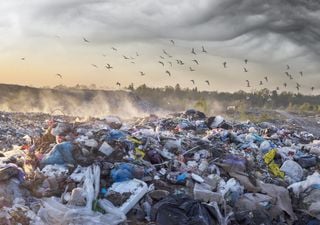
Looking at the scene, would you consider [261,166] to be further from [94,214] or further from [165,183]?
[94,214]

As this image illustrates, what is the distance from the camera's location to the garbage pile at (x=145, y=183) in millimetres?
5971

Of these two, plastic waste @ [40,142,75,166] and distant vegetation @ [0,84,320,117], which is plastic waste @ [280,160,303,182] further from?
distant vegetation @ [0,84,320,117]

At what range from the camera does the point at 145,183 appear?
6.67 m

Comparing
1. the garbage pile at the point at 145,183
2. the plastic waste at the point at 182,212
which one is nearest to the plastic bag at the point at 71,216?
the garbage pile at the point at 145,183

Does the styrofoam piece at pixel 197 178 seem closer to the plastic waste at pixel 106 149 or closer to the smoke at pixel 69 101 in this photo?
the plastic waste at pixel 106 149

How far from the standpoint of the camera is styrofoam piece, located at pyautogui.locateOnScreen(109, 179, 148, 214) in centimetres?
621

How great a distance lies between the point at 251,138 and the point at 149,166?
12.8 feet

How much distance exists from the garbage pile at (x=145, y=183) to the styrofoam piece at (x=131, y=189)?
13 millimetres

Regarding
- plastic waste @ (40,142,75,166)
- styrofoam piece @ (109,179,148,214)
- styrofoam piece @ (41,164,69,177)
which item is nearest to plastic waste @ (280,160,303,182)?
styrofoam piece @ (109,179,148,214)

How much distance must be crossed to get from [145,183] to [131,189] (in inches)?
10.6

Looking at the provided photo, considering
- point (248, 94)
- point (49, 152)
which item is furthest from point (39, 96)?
point (248, 94)

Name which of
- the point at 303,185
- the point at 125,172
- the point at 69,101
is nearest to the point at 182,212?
the point at 125,172

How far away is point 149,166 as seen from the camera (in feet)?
24.5

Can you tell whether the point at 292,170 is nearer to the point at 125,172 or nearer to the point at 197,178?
the point at 197,178
